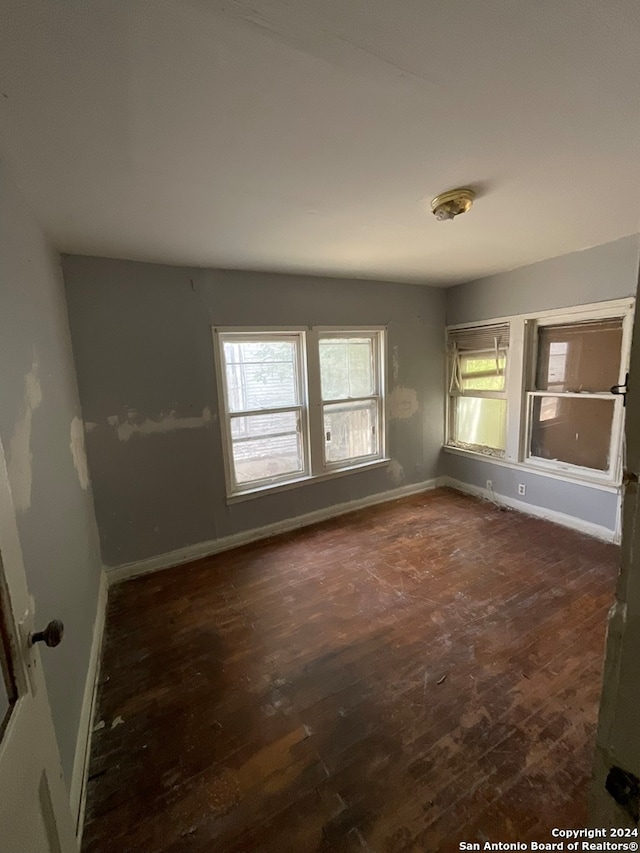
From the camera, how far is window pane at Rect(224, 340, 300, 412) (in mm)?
3055

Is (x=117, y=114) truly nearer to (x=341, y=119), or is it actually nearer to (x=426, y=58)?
(x=341, y=119)

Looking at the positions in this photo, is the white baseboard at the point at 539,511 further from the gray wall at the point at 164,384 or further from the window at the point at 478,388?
the gray wall at the point at 164,384

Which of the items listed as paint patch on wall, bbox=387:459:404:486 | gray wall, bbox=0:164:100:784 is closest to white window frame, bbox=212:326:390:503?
paint patch on wall, bbox=387:459:404:486

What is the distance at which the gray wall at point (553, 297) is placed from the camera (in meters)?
2.64

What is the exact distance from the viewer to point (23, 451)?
1.19 meters

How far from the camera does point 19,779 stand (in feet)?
2.21

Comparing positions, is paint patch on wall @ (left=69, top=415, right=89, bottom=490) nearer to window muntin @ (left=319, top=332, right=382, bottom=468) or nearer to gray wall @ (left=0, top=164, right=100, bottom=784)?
gray wall @ (left=0, top=164, right=100, bottom=784)

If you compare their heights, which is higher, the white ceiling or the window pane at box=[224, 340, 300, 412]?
the white ceiling

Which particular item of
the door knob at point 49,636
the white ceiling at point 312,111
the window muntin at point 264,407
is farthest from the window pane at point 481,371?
the door knob at point 49,636

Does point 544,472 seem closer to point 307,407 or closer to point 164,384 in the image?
point 307,407

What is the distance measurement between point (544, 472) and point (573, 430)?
459 millimetres

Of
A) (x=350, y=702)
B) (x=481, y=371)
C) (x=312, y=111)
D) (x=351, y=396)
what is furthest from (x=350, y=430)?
(x=312, y=111)

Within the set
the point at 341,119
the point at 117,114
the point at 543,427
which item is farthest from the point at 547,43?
the point at 543,427

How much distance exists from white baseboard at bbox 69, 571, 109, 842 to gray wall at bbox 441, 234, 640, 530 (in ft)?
12.0
